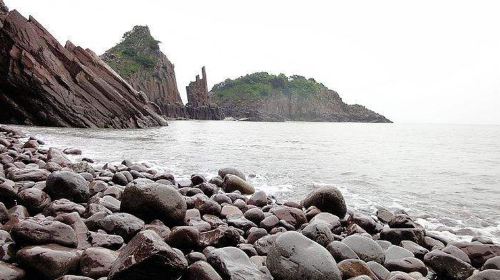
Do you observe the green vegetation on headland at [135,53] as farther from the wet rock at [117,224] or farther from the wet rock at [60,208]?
the wet rock at [117,224]

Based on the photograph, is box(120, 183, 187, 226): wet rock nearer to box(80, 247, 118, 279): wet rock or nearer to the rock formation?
box(80, 247, 118, 279): wet rock

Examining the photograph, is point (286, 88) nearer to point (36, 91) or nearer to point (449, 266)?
point (36, 91)

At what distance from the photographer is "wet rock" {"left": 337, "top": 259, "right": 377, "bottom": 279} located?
397 cm

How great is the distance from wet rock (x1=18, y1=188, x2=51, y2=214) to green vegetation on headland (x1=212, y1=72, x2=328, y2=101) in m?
148

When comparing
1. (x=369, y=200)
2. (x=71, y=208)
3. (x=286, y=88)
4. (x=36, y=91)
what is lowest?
(x=369, y=200)

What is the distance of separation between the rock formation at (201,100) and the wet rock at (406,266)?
108 metres

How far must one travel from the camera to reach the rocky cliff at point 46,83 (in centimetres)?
2991

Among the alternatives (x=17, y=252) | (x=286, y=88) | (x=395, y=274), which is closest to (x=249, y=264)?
(x=395, y=274)

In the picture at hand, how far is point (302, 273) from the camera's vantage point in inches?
145

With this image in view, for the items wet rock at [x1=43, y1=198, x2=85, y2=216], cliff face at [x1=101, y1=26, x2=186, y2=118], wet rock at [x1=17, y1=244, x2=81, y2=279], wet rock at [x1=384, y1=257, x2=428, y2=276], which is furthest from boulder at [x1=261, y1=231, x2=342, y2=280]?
cliff face at [x1=101, y1=26, x2=186, y2=118]

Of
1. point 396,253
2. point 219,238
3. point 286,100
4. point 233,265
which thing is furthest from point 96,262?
point 286,100

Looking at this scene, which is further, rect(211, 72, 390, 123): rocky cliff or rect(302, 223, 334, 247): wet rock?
rect(211, 72, 390, 123): rocky cliff

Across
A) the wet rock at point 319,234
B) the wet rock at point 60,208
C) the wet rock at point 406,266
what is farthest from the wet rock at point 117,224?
the wet rock at point 406,266

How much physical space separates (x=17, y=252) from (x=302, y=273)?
9.43 feet
